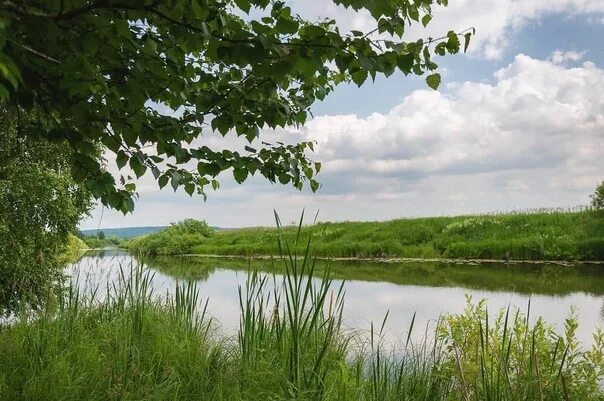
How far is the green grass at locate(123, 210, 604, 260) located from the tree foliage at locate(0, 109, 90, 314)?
6229 millimetres

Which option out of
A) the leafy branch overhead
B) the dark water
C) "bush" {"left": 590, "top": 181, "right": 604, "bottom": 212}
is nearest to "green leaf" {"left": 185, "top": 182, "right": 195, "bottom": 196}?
the leafy branch overhead

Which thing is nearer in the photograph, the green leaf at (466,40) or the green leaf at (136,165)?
the green leaf at (466,40)

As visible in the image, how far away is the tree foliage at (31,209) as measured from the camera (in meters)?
8.75

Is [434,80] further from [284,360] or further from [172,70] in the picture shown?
[284,360]

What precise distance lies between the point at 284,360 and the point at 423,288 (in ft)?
30.2

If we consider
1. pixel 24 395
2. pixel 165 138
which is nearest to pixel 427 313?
pixel 24 395

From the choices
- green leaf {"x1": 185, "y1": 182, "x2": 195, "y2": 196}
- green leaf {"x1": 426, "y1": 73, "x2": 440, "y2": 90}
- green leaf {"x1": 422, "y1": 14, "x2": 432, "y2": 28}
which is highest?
green leaf {"x1": 422, "y1": 14, "x2": 432, "y2": 28}

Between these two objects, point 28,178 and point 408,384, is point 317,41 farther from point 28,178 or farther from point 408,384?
point 28,178

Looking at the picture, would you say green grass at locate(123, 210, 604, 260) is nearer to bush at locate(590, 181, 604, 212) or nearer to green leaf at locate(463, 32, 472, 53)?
bush at locate(590, 181, 604, 212)

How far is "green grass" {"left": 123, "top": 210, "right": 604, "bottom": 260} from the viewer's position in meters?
18.8

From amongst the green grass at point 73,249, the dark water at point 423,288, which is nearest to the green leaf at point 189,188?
the dark water at point 423,288

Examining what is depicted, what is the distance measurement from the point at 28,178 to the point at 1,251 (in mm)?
1232

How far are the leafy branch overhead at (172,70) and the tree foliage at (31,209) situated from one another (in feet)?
20.7

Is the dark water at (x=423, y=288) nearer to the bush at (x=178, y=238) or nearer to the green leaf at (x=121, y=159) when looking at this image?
the green leaf at (x=121, y=159)
